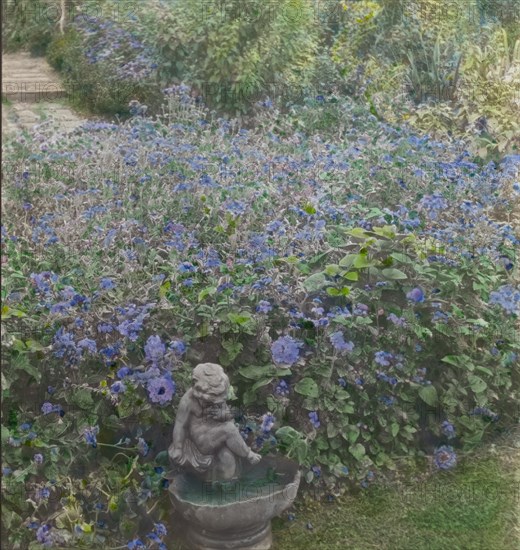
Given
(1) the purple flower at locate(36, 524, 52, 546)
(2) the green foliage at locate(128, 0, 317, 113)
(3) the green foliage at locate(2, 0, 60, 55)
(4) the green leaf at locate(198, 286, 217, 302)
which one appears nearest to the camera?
(1) the purple flower at locate(36, 524, 52, 546)

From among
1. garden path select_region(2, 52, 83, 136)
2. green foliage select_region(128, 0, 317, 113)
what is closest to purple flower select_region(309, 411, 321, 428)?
garden path select_region(2, 52, 83, 136)

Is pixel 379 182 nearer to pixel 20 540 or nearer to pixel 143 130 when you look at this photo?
pixel 143 130

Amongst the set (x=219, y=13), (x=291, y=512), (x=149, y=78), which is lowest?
(x=291, y=512)

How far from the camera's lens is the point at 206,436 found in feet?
9.83

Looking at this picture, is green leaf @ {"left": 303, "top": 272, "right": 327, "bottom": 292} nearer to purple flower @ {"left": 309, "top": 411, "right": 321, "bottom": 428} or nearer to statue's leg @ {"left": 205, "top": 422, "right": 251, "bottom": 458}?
purple flower @ {"left": 309, "top": 411, "right": 321, "bottom": 428}

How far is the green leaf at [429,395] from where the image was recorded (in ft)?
11.9

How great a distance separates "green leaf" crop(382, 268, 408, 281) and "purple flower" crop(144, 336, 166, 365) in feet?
3.36

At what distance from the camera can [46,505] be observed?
3.03 meters

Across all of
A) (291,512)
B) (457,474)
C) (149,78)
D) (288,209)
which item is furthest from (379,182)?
(149,78)

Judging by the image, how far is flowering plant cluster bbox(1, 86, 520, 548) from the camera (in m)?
3.11

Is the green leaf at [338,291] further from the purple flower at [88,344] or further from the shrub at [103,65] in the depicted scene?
the shrub at [103,65]

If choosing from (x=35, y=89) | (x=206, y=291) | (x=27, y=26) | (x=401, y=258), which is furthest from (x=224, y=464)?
(x=27, y=26)

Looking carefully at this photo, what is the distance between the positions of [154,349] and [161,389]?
148 mm

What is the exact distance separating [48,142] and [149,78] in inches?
90.4
